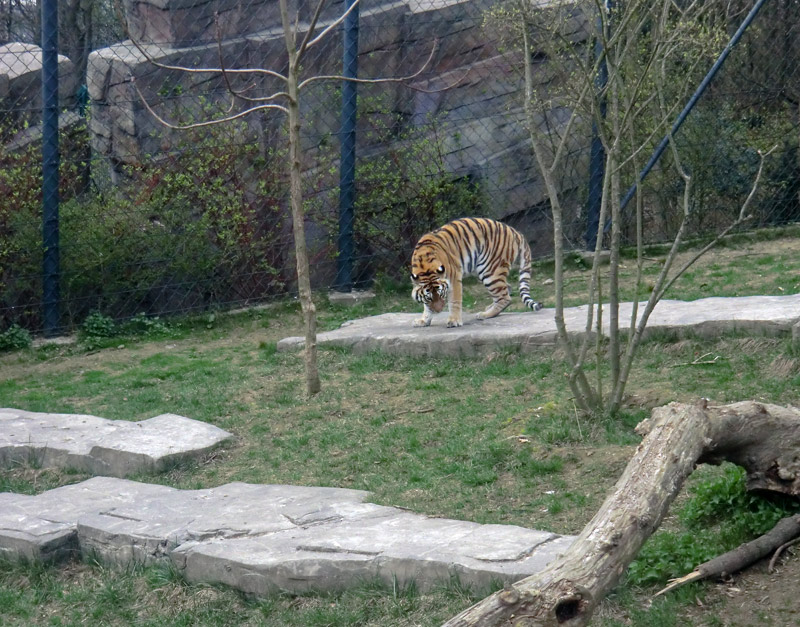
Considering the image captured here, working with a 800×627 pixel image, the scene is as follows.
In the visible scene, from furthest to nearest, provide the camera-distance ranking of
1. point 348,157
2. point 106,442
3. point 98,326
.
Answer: point 348,157 → point 98,326 → point 106,442

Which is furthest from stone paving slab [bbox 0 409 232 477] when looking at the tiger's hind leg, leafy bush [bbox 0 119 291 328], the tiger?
the tiger's hind leg

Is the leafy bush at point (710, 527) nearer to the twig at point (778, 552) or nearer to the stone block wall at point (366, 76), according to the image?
the twig at point (778, 552)

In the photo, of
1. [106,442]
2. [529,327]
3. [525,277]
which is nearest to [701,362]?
[529,327]

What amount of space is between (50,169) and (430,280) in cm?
349

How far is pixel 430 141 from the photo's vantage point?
33.6 ft

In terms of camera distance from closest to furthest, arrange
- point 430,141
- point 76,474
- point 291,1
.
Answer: point 76,474, point 430,141, point 291,1

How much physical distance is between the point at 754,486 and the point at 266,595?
196 cm

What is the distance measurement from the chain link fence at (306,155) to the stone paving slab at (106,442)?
115 inches

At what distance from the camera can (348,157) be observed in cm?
968

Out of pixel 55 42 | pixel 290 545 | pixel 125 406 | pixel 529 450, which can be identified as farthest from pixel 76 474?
pixel 55 42

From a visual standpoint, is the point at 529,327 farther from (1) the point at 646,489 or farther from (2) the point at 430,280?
(1) the point at 646,489

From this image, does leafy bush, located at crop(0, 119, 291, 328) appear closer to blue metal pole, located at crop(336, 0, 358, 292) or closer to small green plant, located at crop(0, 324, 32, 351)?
small green plant, located at crop(0, 324, 32, 351)

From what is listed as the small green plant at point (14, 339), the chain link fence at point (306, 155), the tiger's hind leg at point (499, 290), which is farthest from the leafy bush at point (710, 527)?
the small green plant at point (14, 339)

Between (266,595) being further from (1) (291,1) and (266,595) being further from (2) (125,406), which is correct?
(1) (291,1)
